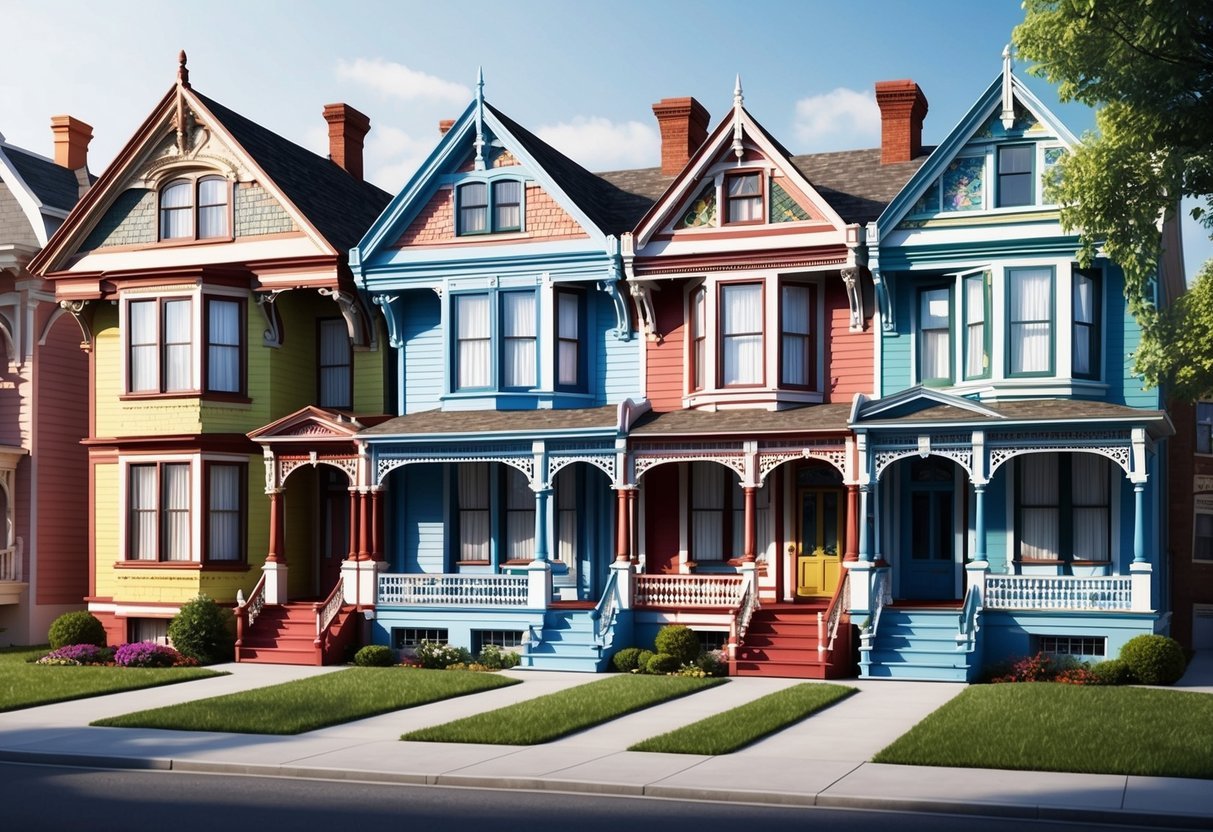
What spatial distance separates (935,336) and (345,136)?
54.1ft

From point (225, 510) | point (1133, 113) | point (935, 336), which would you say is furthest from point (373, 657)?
point (1133, 113)

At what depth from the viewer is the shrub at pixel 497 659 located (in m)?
29.0

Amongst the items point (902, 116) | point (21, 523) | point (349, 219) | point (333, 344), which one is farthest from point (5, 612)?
point (902, 116)

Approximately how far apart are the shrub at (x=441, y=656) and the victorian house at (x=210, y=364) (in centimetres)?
227

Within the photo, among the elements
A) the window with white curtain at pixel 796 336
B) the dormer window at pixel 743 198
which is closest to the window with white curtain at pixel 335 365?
the dormer window at pixel 743 198

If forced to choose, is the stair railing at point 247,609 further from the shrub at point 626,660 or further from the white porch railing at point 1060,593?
the white porch railing at point 1060,593

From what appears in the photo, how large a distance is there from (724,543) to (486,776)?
617 inches

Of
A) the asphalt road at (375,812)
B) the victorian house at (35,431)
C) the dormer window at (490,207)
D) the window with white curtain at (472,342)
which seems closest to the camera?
the asphalt road at (375,812)

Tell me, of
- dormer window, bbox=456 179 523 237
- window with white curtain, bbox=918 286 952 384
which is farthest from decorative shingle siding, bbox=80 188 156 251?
window with white curtain, bbox=918 286 952 384

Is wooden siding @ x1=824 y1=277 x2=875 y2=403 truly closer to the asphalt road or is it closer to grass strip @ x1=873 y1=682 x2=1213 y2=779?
grass strip @ x1=873 y1=682 x2=1213 y2=779

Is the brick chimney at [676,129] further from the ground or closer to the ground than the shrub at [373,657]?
further from the ground

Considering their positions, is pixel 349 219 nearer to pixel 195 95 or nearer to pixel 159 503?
pixel 195 95

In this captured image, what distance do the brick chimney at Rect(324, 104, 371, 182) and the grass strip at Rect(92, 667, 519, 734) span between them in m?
15.9

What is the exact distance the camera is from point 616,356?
32.1 metres
